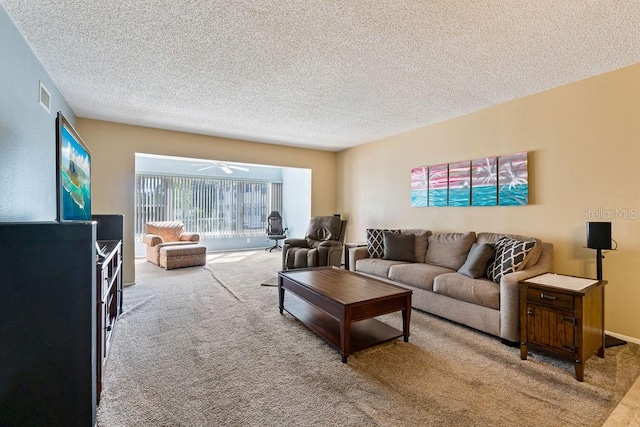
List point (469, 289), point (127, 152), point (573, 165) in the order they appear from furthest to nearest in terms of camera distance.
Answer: point (127, 152), point (573, 165), point (469, 289)

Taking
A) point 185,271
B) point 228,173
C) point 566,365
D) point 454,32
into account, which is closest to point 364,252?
point 566,365

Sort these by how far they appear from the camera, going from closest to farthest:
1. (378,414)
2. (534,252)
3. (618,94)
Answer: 1. (378,414)
2. (618,94)
3. (534,252)

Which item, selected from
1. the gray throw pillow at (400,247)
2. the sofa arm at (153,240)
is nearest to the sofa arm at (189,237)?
the sofa arm at (153,240)

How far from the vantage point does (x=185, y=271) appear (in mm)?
5438

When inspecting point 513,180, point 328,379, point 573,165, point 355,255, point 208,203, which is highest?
point 573,165

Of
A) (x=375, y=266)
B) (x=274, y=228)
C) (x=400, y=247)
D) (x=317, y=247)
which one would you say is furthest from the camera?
(x=274, y=228)

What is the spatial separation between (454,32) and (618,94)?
187 centimetres

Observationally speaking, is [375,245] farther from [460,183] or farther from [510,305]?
[510,305]

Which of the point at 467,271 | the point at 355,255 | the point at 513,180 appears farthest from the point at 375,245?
the point at 513,180

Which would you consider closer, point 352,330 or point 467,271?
point 352,330

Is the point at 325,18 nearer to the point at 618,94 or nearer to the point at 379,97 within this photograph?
the point at 379,97

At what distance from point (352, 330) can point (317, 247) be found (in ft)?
7.31

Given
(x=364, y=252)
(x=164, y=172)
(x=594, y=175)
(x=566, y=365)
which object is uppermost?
(x=164, y=172)

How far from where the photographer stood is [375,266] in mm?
3947
